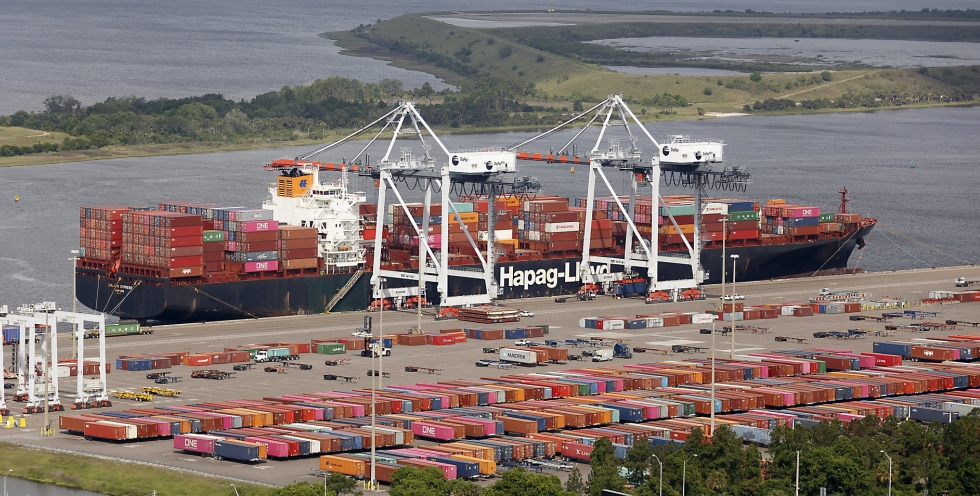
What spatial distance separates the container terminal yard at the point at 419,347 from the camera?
68375 millimetres

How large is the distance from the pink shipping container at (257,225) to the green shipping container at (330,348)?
38.7 ft

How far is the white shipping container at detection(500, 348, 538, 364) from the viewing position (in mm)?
89312

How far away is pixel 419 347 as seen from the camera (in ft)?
311

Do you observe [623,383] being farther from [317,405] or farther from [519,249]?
[519,249]

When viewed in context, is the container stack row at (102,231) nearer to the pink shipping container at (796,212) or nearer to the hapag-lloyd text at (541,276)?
the hapag-lloyd text at (541,276)

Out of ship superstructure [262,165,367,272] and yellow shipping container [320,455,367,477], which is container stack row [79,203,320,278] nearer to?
ship superstructure [262,165,367,272]

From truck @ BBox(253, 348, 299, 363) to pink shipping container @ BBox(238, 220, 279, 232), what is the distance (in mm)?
12762

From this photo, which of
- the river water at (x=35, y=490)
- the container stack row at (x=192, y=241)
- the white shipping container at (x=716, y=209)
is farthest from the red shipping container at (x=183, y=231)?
the white shipping container at (x=716, y=209)

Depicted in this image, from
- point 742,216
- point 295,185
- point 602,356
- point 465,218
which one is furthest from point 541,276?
point 602,356

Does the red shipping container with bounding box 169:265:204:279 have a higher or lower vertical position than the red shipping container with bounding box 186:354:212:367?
higher

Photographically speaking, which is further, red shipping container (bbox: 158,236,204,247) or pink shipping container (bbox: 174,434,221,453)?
red shipping container (bbox: 158,236,204,247)

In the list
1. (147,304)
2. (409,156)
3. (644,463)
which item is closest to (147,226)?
(147,304)

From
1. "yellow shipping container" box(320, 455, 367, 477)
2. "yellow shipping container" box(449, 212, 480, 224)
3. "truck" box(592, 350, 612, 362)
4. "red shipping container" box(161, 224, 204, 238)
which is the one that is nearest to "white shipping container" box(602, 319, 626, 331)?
"truck" box(592, 350, 612, 362)

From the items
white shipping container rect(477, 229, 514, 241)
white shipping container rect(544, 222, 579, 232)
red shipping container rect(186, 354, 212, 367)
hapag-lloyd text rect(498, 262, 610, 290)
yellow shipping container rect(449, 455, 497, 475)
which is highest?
white shipping container rect(544, 222, 579, 232)
